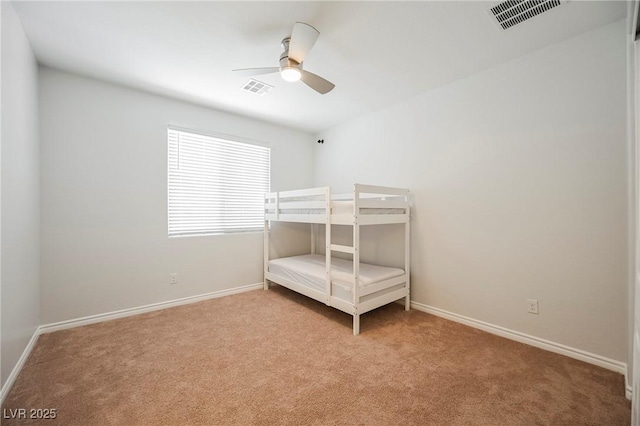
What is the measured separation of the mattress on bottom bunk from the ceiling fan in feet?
5.71

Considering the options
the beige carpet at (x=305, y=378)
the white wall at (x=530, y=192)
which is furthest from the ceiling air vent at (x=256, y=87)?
the beige carpet at (x=305, y=378)

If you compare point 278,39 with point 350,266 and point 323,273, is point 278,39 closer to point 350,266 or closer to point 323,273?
point 323,273

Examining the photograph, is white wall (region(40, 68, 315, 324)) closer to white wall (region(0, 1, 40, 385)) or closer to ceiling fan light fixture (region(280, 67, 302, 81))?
white wall (region(0, 1, 40, 385))

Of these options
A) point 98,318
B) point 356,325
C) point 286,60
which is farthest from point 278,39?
point 98,318

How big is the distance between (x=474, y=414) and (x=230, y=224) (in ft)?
10.2

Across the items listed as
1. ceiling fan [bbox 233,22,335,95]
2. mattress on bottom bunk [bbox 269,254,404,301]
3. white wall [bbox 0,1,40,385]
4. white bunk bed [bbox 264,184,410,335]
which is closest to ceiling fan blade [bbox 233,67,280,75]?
ceiling fan [bbox 233,22,335,95]

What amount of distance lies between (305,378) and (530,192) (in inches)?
90.4

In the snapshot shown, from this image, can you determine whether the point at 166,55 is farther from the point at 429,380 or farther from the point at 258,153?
the point at 429,380

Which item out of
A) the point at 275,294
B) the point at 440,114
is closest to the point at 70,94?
the point at 275,294

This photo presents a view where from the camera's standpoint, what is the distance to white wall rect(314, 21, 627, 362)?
1.87 m

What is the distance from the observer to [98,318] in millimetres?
2615

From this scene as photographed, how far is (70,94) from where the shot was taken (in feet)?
8.24

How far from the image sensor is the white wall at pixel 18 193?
1621mm

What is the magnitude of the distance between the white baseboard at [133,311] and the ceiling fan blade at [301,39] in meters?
2.84
